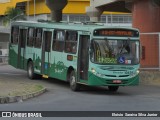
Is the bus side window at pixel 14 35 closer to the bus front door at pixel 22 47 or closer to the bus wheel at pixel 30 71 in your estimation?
the bus front door at pixel 22 47

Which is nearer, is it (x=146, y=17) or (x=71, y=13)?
(x=146, y=17)

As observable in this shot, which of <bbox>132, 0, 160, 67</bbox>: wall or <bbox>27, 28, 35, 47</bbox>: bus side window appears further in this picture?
<bbox>132, 0, 160, 67</bbox>: wall

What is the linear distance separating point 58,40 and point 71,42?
153 cm

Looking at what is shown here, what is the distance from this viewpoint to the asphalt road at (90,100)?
15484 mm

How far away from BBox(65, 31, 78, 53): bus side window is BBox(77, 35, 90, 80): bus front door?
458 mm

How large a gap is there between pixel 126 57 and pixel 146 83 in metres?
6.80

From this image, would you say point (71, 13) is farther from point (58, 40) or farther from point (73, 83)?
point (73, 83)

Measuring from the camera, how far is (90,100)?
18031mm

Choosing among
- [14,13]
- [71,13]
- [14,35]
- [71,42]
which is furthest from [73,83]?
[14,13]

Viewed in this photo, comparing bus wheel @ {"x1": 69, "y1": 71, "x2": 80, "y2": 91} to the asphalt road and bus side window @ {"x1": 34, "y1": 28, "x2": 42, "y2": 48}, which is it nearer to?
the asphalt road

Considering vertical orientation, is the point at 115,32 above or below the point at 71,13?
below

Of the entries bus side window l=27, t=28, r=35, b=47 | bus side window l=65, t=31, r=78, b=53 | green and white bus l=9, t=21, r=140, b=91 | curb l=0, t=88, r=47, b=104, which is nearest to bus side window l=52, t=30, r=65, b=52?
green and white bus l=9, t=21, r=140, b=91

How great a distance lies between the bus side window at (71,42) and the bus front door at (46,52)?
2.17 meters

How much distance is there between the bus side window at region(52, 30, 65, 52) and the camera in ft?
75.6
